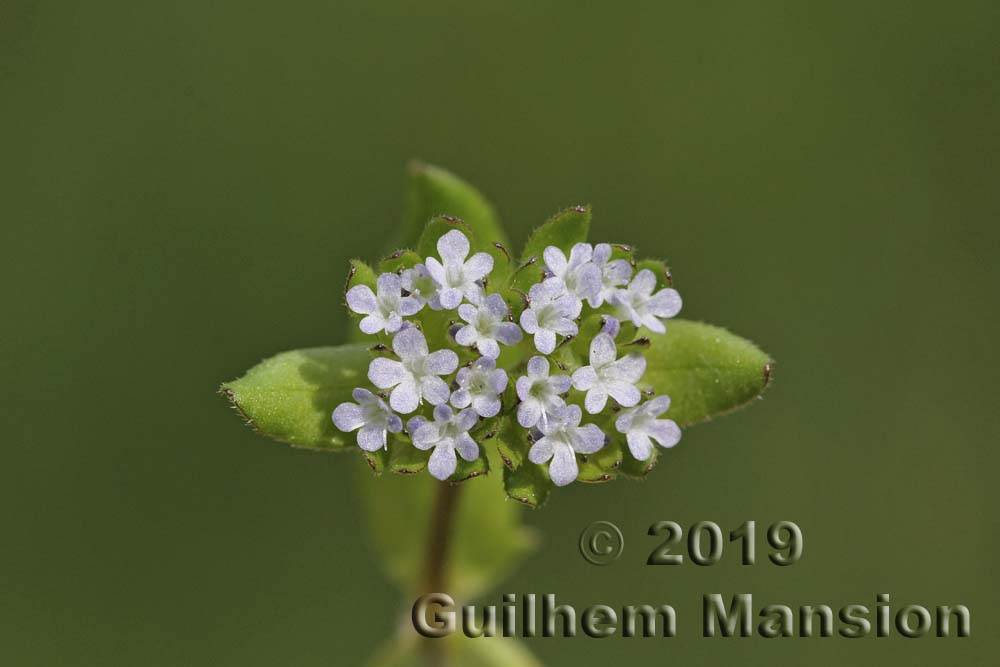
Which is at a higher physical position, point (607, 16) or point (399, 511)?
point (607, 16)

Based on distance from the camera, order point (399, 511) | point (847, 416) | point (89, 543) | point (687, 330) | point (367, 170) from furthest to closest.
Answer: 1. point (367, 170)
2. point (847, 416)
3. point (89, 543)
4. point (399, 511)
5. point (687, 330)

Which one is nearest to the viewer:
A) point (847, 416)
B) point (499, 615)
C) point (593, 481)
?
point (593, 481)

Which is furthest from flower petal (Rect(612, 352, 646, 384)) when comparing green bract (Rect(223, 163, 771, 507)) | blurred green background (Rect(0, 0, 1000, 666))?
blurred green background (Rect(0, 0, 1000, 666))

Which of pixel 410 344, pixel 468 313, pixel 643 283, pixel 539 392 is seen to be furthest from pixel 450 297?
pixel 643 283

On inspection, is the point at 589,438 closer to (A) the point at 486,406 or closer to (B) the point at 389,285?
(A) the point at 486,406


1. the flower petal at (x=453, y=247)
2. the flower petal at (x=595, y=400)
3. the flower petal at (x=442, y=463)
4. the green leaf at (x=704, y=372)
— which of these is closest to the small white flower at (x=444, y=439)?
the flower petal at (x=442, y=463)

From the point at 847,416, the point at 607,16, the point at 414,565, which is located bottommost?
the point at 414,565

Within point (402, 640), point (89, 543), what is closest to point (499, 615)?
point (402, 640)

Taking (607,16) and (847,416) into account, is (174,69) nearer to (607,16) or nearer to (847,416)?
(607,16)

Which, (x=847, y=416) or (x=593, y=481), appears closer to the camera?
(x=593, y=481)
